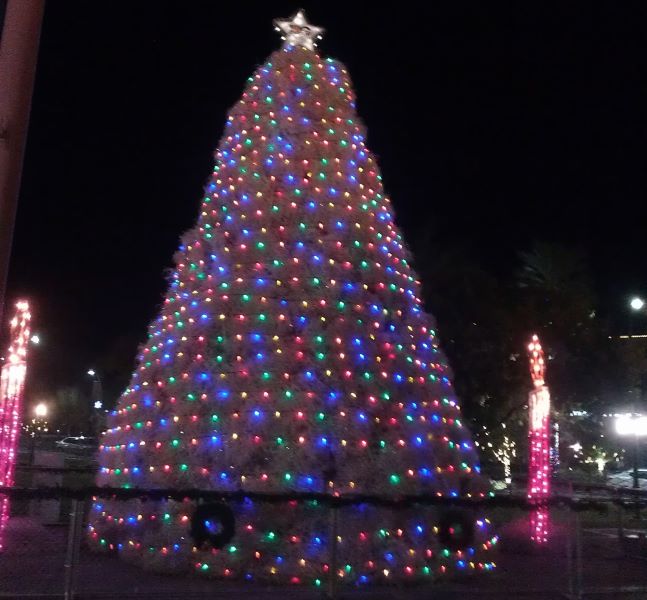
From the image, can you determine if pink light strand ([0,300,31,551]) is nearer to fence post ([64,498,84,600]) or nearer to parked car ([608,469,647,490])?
fence post ([64,498,84,600])

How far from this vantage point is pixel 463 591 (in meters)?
6.71

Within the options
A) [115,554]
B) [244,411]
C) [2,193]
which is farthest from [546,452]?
[2,193]

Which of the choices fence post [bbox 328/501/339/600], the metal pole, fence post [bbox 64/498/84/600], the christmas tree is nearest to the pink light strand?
the christmas tree

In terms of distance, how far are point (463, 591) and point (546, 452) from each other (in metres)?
5.21

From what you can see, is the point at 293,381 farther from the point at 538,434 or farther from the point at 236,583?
the point at 538,434

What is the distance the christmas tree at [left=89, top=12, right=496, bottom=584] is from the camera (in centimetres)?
724

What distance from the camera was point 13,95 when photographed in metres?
3.98

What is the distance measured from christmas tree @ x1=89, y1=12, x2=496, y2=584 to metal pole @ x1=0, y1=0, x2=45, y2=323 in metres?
3.63

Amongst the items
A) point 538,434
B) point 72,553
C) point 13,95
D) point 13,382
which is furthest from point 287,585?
point 13,382

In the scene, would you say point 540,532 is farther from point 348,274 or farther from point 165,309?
point 165,309

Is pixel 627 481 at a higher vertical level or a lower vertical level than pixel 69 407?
lower

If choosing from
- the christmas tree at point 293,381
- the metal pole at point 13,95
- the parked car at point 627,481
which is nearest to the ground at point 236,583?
the christmas tree at point 293,381

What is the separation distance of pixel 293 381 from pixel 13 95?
4.38 metres

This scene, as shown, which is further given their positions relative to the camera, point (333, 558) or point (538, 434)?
point (538, 434)
